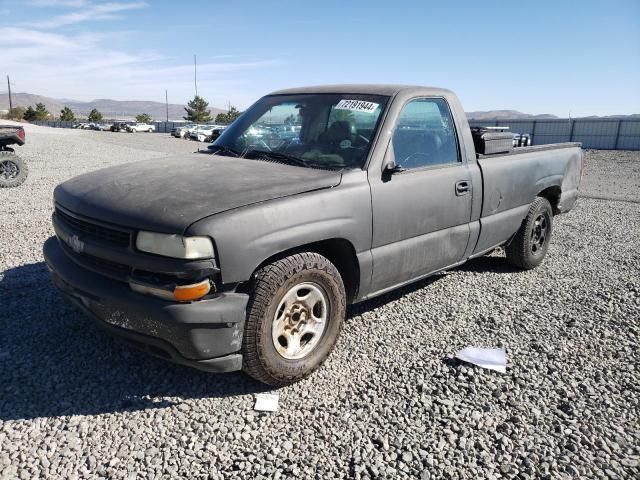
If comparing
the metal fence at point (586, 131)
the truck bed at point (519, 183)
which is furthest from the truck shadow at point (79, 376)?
the metal fence at point (586, 131)

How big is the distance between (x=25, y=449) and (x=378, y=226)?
232cm

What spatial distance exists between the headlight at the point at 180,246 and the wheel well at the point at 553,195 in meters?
4.17

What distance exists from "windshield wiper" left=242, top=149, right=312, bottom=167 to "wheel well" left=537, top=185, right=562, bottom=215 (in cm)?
314

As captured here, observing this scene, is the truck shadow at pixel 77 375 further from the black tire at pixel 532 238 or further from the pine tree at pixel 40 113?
the pine tree at pixel 40 113

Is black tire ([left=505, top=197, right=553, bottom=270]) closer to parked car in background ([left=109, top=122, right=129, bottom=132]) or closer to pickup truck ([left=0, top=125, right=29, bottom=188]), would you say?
pickup truck ([left=0, top=125, right=29, bottom=188])

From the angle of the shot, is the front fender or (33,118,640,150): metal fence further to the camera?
(33,118,640,150): metal fence

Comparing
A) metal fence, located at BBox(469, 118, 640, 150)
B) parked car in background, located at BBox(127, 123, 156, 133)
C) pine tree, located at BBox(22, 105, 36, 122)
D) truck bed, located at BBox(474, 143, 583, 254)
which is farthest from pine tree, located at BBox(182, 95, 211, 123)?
truck bed, located at BBox(474, 143, 583, 254)

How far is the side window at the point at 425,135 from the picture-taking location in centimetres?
365

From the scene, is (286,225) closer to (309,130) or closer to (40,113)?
(309,130)

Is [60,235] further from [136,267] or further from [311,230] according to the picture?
[311,230]

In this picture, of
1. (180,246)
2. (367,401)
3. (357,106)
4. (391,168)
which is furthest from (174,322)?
(357,106)

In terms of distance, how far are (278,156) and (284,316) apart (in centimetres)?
129

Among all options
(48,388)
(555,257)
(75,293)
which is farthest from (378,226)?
(555,257)

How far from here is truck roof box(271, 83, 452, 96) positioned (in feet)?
12.5
